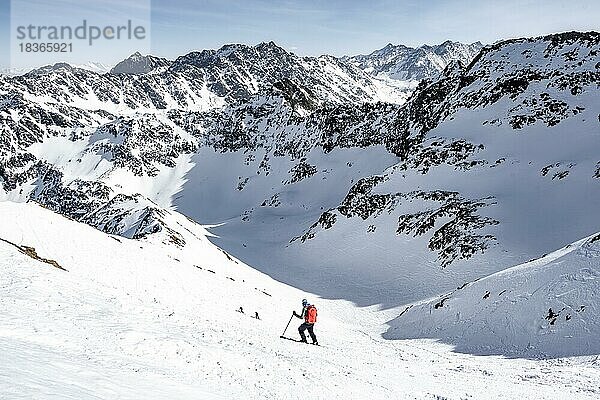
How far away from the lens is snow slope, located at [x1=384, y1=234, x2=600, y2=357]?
22531 mm

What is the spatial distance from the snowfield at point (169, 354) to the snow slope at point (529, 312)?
17.8 inches

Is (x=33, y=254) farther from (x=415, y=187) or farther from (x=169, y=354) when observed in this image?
(x=415, y=187)

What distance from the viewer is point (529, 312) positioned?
25.5 meters

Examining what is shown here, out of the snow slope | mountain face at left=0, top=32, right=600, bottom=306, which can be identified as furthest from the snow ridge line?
mountain face at left=0, top=32, right=600, bottom=306

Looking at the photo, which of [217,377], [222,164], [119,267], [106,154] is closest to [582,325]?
[217,377]

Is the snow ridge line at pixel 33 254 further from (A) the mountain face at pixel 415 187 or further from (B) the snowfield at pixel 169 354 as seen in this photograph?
(A) the mountain face at pixel 415 187

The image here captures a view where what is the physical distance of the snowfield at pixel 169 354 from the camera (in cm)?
941

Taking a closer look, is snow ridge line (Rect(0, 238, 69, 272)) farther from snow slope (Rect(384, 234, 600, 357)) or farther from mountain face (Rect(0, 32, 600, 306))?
mountain face (Rect(0, 32, 600, 306))

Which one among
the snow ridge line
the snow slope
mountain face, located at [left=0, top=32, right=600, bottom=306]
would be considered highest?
mountain face, located at [left=0, top=32, right=600, bottom=306]

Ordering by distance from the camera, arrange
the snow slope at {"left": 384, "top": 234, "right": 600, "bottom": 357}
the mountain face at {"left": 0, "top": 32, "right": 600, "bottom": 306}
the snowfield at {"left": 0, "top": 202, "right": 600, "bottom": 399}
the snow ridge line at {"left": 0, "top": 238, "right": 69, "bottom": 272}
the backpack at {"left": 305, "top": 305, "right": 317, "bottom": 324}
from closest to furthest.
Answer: the snowfield at {"left": 0, "top": 202, "right": 600, "bottom": 399} → the backpack at {"left": 305, "top": 305, "right": 317, "bottom": 324} → the snow ridge line at {"left": 0, "top": 238, "right": 69, "bottom": 272} → the snow slope at {"left": 384, "top": 234, "right": 600, "bottom": 357} → the mountain face at {"left": 0, "top": 32, "right": 600, "bottom": 306}

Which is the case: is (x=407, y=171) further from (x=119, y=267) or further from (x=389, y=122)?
(x=119, y=267)

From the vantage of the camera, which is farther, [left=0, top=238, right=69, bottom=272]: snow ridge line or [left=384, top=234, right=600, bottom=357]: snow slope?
[left=384, top=234, right=600, bottom=357]: snow slope

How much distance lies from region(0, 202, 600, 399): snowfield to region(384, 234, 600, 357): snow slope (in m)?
0.45

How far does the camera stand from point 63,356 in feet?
33.3
